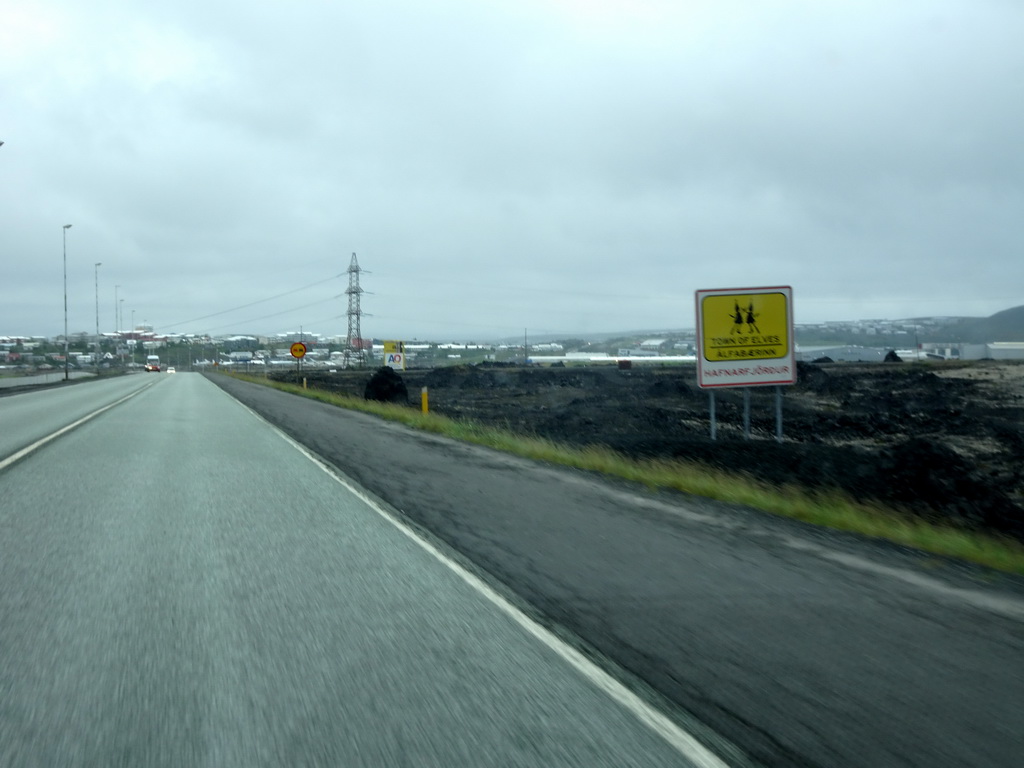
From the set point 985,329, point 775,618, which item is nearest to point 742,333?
point 775,618

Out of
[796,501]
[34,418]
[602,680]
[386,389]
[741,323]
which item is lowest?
[796,501]

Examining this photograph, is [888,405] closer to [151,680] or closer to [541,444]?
[541,444]

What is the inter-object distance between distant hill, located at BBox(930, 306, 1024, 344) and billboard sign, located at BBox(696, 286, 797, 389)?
11859 centimetres

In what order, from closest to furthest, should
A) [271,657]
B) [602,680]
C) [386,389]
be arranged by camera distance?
[602,680] → [271,657] → [386,389]

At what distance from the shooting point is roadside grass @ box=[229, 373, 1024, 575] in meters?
9.77

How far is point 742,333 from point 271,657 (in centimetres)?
1641

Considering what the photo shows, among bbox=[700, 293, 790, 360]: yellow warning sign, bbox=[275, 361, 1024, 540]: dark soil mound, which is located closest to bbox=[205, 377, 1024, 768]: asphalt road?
bbox=[275, 361, 1024, 540]: dark soil mound

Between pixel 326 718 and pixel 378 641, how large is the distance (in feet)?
A: 4.45

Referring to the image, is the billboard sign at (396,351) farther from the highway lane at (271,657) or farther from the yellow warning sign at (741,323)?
the highway lane at (271,657)

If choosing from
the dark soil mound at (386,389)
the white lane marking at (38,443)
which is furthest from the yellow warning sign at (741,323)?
the dark soil mound at (386,389)

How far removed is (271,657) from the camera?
225 inches

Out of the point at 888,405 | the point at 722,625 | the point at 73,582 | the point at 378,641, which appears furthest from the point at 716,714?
the point at 888,405

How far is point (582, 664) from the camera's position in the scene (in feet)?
18.8

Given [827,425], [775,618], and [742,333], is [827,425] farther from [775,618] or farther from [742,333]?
[775,618]
